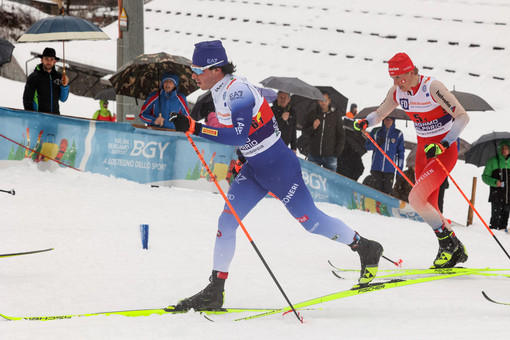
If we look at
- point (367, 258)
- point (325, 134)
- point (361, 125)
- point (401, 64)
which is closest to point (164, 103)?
point (325, 134)

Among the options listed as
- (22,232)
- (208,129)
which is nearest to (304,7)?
(22,232)

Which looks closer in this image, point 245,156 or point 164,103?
point 245,156

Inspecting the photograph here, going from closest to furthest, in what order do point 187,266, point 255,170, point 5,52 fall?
point 255,170 → point 187,266 → point 5,52

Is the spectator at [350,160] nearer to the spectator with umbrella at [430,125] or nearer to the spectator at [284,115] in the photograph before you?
the spectator at [284,115]

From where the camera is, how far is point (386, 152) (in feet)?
31.6

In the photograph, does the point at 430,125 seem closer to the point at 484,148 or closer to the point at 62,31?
the point at 484,148

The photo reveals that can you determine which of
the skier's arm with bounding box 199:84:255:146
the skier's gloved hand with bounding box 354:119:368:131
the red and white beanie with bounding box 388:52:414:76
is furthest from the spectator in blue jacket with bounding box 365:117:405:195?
the skier's arm with bounding box 199:84:255:146

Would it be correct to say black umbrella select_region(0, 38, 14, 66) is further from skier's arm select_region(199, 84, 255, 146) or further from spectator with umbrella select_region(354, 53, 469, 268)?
skier's arm select_region(199, 84, 255, 146)

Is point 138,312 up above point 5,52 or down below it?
below

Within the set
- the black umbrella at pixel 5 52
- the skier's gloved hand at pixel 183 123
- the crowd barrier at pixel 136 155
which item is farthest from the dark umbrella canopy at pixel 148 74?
the skier's gloved hand at pixel 183 123

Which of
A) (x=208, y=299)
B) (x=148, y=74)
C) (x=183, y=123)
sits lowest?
(x=208, y=299)

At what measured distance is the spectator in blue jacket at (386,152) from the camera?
966 cm

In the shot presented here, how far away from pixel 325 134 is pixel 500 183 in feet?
9.92

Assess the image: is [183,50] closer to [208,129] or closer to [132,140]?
[132,140]
